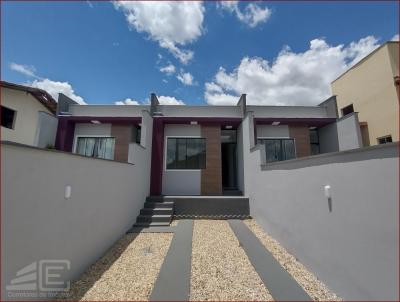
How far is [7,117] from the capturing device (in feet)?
32.6

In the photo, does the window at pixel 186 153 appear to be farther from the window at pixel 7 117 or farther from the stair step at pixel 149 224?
the window at pixel 7 117

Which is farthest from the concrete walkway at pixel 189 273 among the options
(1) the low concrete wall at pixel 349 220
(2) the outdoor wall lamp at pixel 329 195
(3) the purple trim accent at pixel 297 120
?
(3) the purple trim accent at pixel 297 120

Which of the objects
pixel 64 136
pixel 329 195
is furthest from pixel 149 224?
pixel 64 136

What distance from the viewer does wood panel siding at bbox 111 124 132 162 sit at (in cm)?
969

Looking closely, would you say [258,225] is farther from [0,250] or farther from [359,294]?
[0,250]

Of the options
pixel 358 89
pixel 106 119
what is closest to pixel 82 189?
pixel 106 119

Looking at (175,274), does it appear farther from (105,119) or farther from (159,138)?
(105,119)

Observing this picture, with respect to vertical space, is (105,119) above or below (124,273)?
above

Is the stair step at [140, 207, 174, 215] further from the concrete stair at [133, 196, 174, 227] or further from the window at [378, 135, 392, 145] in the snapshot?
the window at [378, 135, 392, 145]

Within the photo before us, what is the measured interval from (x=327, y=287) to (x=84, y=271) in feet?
15.2

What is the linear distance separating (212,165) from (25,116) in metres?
11.7

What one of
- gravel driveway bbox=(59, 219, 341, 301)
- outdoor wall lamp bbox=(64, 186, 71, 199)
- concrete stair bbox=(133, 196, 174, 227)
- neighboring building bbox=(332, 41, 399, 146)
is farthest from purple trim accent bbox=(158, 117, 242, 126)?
neighboring building bbox=(332, 41, 399, 146)

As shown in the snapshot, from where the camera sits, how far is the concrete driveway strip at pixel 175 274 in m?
2.84

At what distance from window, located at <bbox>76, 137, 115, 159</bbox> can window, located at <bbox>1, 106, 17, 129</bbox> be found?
12.9 feet
